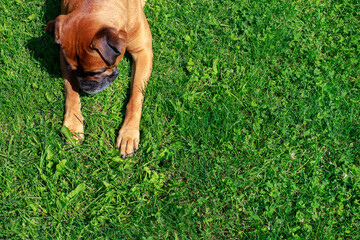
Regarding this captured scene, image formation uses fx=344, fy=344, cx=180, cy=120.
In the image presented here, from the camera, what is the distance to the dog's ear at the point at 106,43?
308 cm

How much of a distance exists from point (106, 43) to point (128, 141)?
3.38ft

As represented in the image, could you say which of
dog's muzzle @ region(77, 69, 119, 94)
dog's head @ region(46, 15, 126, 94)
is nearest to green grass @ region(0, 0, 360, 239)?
dog's muzzle @ region(77, 69, 119, 94)

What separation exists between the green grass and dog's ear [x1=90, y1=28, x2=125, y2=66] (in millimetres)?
913

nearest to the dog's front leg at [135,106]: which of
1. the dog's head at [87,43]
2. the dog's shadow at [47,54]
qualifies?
the dog's shadow at [47,54]

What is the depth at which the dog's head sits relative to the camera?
3.10m

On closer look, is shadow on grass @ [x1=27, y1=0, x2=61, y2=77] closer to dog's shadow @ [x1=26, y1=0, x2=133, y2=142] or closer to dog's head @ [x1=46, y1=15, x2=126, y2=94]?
dog's shadow @ [x1=26, y1=0, x2=133, y2=142]

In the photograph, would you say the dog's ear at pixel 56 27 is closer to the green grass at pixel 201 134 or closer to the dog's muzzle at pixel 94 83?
the dog's muzzle at pixel 94 83

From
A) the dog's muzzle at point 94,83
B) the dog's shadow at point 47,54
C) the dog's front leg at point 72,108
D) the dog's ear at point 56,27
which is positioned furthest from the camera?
the dog's shadow at point 47,54

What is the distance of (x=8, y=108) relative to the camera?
3.75m

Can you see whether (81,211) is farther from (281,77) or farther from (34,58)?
(281,77)

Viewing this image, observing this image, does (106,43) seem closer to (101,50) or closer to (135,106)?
(101,50)

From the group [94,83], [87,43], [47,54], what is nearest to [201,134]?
[94,83]

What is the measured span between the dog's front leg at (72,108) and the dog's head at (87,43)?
482 mm

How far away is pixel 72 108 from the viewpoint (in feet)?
12.2
